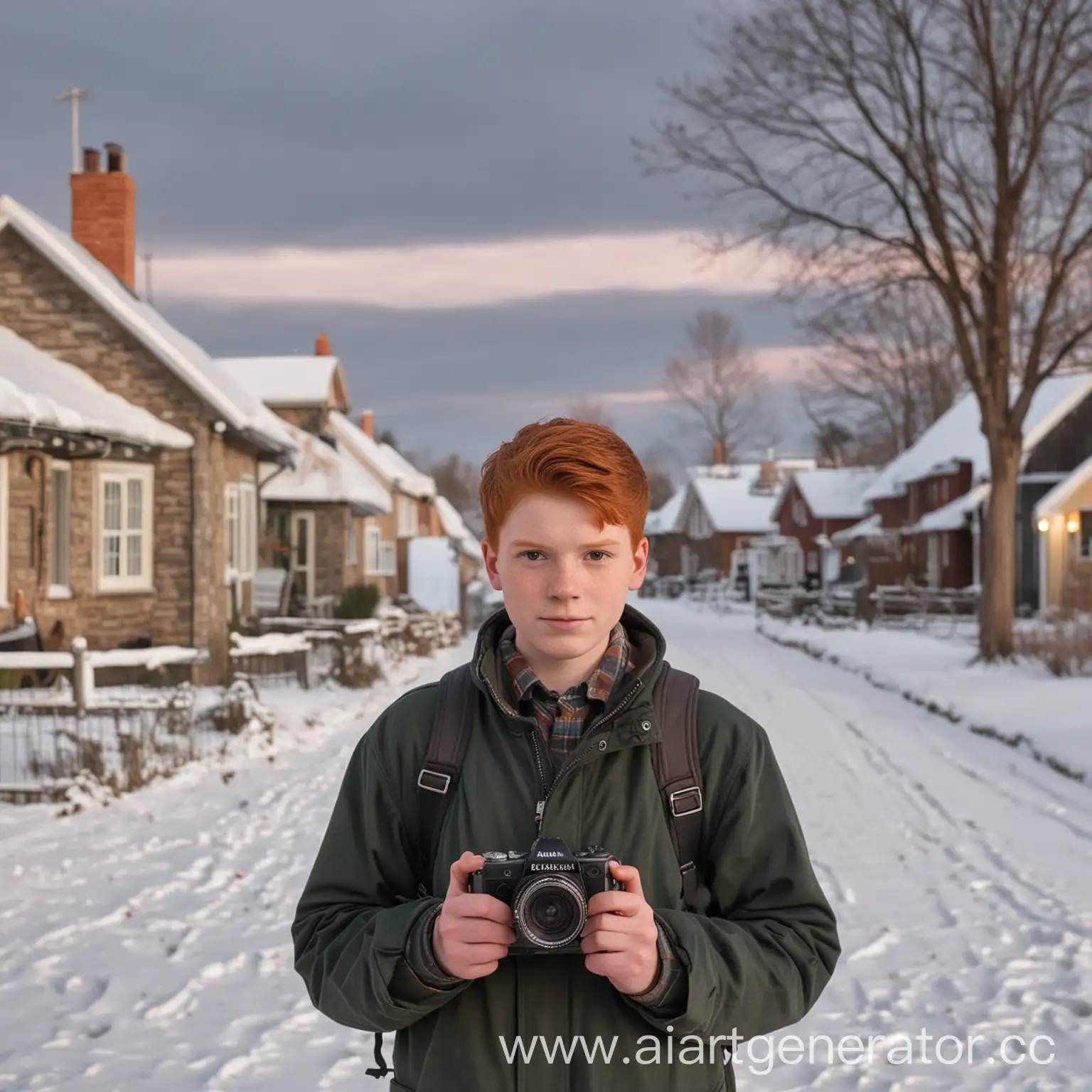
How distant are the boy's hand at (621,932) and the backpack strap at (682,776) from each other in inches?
10.8

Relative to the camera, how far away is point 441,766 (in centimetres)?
242

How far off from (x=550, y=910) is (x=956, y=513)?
4126cm

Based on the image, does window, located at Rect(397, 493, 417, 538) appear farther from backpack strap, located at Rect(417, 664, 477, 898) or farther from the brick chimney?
backpack strap, located at Rect(417, 664, 477, 898)

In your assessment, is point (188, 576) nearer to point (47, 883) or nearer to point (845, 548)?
point (47, 883)

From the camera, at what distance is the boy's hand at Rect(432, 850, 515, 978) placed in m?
2.14

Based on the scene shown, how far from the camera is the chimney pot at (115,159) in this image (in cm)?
2144

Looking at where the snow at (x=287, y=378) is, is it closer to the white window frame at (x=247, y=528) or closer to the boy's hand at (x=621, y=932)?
the white window frame at (x=247, y=528)

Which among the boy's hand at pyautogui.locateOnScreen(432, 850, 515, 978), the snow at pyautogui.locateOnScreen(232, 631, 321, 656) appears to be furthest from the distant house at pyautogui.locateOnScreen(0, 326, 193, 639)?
the boy's hand at pyautogui.locateOnScreen(432, 850, 515, 978)

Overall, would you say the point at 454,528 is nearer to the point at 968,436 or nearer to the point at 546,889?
the point at 968,436

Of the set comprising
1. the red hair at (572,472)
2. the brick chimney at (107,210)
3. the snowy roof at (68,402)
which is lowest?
the red hair at (572,472)

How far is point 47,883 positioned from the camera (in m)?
8.31

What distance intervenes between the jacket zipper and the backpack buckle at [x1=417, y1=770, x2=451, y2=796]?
0.56 ft

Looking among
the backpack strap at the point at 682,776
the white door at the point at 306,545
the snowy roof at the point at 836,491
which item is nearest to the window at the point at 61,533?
the white door at the point at 306,545

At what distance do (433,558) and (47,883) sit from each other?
34078mm
